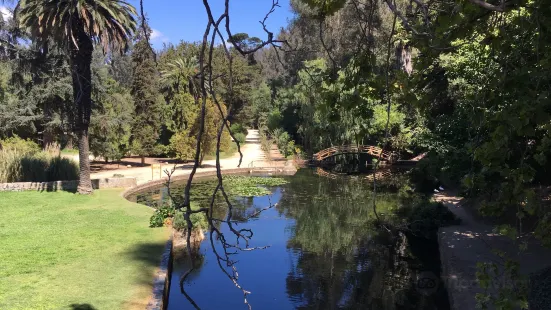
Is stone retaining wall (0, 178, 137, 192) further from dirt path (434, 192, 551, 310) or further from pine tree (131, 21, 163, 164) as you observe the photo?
dirt path (434, 192, 551, 310)

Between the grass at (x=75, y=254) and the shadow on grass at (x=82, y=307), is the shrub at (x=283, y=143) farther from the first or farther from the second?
the shadow on grass at (x=82, y=307)

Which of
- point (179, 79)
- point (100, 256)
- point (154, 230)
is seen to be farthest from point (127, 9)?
point (179, 79)

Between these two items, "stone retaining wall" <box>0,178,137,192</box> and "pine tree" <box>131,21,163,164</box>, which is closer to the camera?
"stone retaining wall" <box>0,178,137,192</box>

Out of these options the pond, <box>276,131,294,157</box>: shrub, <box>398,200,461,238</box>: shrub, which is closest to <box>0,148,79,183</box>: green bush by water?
the pond

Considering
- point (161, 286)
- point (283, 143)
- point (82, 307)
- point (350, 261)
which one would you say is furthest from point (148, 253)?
point (283, 143)

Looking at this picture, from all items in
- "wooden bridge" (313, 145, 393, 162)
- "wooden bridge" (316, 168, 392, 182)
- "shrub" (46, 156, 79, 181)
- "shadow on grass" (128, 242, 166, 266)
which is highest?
"wooden bridge" (313, 145, 393, 162)

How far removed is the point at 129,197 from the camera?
18281 mm

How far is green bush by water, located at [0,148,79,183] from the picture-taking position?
17.3 meters

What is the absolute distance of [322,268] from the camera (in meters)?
10.8

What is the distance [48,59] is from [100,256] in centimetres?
1870

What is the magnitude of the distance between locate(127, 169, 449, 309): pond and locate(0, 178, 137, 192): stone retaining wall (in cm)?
475

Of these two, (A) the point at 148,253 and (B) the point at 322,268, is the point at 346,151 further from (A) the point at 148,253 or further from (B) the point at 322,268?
(A) the point at 148,253

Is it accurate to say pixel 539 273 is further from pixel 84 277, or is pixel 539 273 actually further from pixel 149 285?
pixel 84 277

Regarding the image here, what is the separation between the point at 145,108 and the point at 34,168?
12.9m
